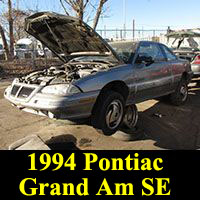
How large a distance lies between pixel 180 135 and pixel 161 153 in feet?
3.10

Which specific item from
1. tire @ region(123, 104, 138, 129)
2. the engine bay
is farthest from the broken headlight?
tire @ region(123, 104, 138, 129)

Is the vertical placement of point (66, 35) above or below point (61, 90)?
above

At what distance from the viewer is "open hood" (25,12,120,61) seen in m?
3.86

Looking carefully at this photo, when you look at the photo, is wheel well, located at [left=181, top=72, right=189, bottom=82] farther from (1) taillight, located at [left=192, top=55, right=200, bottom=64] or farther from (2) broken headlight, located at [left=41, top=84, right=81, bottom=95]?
(2) broken headlight, located at [left=41, top=84, right=81, bottom=95]

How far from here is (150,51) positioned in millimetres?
4699

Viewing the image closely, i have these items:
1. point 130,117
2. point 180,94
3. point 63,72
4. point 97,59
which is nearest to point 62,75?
point 63,72

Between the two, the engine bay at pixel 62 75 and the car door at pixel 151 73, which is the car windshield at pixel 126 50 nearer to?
the car door at pixel 151 73

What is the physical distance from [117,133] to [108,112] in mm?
519

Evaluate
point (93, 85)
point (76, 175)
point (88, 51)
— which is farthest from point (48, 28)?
point (76, 175)

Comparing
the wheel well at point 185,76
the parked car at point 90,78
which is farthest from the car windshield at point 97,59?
the wheel well at point 185,76

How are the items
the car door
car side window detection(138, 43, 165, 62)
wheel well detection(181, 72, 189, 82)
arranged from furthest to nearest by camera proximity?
wheel well detection(181, 72, 189, 82)
car side window detection(138, 43, 165, 62)
the car door

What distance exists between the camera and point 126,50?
432 cm

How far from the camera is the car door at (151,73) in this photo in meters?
4.15

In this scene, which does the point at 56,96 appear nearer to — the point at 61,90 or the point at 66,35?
the point at 61,90
